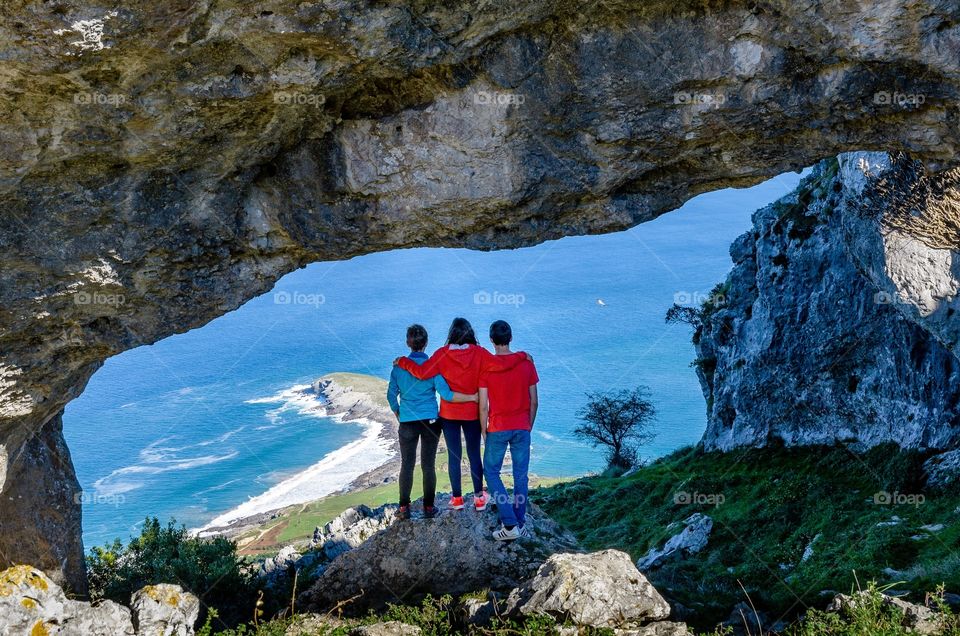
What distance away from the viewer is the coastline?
6975cm

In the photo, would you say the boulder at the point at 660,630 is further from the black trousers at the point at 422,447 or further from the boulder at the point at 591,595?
the black trousers at the point at 422,447

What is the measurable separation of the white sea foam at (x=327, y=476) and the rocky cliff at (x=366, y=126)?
6329 centimetres

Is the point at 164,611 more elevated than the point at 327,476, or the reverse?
the point at 164,611

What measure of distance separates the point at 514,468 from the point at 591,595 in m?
2.22

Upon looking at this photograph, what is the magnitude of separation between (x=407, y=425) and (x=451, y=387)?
0.93 metres

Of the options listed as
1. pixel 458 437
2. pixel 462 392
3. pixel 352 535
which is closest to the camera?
pixel 462 392

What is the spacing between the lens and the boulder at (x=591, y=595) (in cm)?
893

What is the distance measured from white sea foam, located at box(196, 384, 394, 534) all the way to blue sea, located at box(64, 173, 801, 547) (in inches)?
21.9

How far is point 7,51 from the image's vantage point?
719cm

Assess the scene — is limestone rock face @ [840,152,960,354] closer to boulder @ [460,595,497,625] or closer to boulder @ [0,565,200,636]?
boulder @ [460,595,497,625]

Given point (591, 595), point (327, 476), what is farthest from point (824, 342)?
point (327, 476)

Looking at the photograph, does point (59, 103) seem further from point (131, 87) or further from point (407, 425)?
point (407, 425)

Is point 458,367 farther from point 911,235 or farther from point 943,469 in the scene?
point 943,469

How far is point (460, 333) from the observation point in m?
10.2
